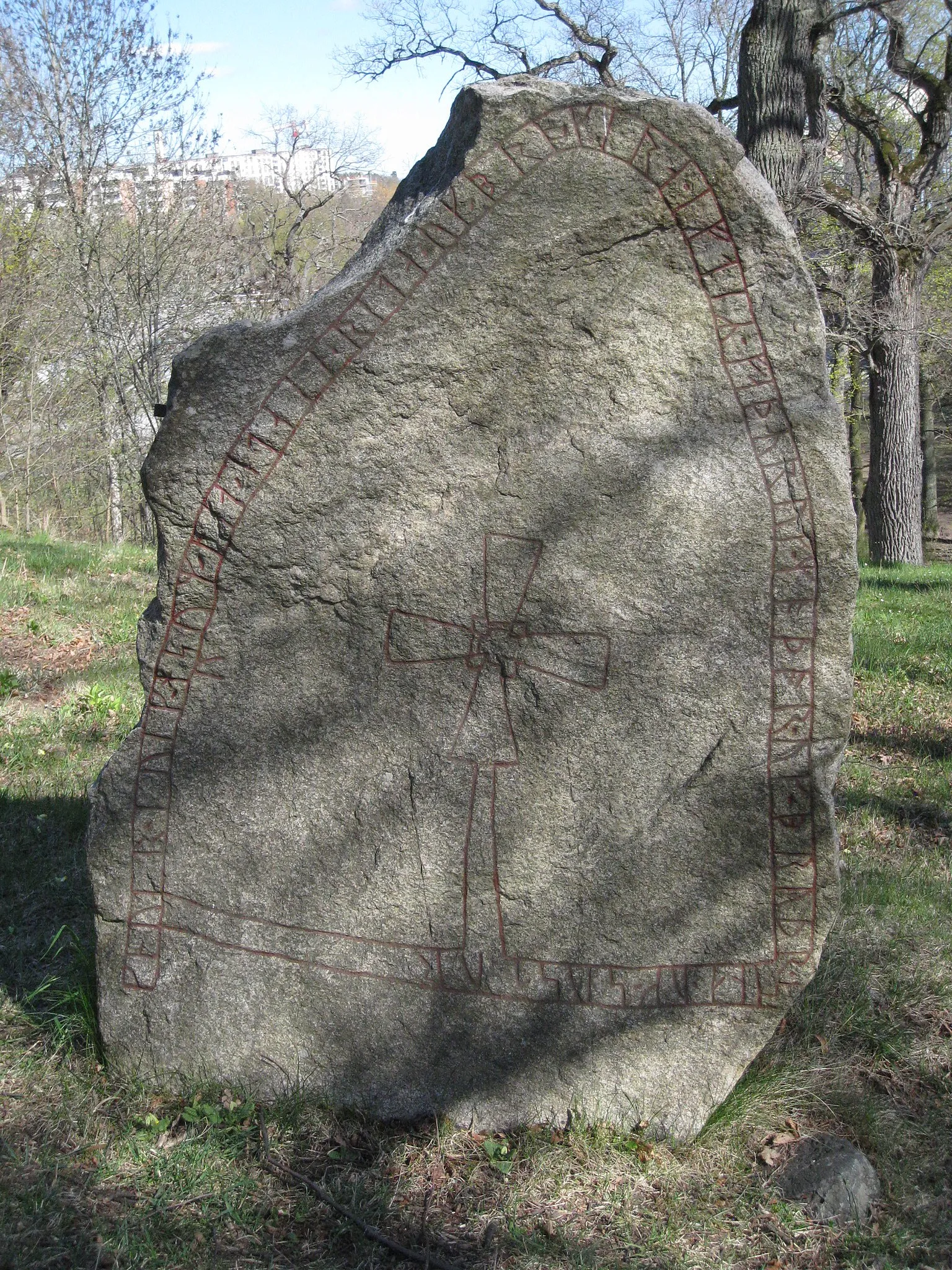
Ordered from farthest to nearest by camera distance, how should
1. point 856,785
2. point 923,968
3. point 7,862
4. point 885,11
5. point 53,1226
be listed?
point 885,11 → point 856,785 → point 7,862 → point 923,968 → point 53,1226

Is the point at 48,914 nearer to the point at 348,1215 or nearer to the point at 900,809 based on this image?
the point at 348,1215

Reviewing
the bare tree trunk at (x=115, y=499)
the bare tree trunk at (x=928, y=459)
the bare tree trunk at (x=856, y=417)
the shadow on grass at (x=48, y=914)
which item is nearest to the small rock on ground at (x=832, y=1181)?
the shadow on grass at (x=48, y=914)

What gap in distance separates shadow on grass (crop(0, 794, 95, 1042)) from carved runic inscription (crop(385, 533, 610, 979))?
3.73 feet

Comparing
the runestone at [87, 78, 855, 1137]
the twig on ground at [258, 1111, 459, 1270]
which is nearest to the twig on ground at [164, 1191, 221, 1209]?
the twig on ground at [258, 1111, 459, 1270]

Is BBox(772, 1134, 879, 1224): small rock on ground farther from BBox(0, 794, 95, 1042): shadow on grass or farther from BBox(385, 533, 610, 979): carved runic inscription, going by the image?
BBox(0, 794, 95, 1042): shadow on grass

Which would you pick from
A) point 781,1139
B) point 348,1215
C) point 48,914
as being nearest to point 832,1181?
point 781,1139

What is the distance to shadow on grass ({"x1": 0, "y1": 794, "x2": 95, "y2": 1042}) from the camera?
9.62ft

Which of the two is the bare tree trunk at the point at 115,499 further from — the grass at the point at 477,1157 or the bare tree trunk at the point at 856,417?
the grass at the point at 477,1157

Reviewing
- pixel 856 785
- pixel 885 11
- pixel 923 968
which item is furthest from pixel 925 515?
pixel 923 968

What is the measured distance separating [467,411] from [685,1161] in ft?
6.23

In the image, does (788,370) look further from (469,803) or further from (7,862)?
(7,862)

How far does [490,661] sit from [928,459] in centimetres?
1995

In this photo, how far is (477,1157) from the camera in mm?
2613

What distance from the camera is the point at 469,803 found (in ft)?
8.63
